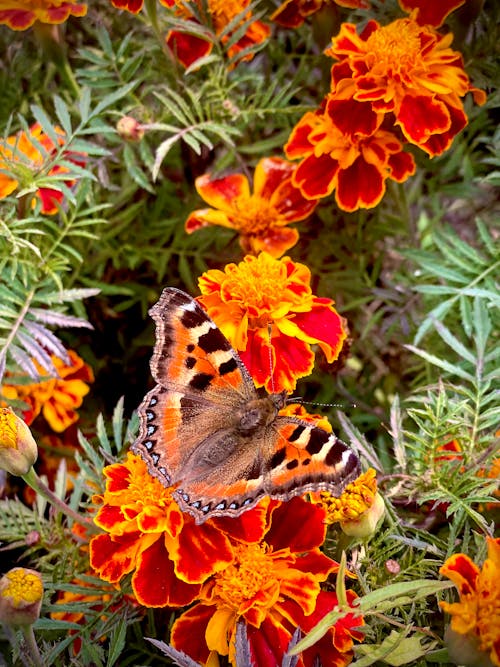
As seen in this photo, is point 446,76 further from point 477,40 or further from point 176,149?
point 176,149

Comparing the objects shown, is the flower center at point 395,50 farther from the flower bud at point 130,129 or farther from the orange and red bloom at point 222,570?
the orange and red bloom at point 222,570

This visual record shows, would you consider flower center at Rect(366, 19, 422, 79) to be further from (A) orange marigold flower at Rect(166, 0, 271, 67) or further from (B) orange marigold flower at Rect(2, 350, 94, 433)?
(B) orange marigold flower at Rect(2, 350, 94, 433)

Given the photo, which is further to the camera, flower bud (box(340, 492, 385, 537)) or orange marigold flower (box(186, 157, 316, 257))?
orange marigold flower (box(186, 157, 316, 257))

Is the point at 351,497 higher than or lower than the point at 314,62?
lower

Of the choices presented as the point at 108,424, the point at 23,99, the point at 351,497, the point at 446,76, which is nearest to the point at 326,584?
the point at 351,497

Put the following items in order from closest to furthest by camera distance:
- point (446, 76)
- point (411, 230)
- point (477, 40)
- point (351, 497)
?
point (351, 497)
point (446, 76)
point (477, 40)
point (411, 230)

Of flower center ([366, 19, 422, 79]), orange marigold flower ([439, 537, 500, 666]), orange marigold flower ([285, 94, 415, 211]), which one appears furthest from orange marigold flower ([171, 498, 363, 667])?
flower center ([366, 19, 422, 79])

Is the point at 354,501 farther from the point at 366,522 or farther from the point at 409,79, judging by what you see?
the point at 409,79
